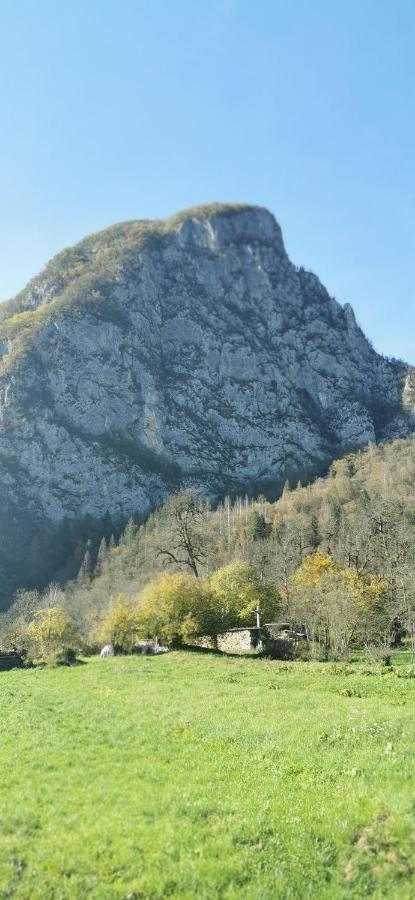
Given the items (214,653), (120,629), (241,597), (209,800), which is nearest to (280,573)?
(241,597)

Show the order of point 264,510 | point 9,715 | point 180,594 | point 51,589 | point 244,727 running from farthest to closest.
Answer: point 264,510
point 51,589
point 180,594
point 9,715
point 244,727

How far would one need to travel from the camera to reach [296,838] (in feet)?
31.1

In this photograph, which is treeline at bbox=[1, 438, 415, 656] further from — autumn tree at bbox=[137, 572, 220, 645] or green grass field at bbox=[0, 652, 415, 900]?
green grass field at bbox=[0, 652, 415, 900]

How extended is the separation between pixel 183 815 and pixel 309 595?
50.4 m

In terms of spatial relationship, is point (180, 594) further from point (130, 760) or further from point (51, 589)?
point (51, 589)

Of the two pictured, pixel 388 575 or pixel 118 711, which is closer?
pixel 118 711

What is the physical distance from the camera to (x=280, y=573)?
83375mm

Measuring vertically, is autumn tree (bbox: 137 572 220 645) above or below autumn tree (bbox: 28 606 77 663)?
above

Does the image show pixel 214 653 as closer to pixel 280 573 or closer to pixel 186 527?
pixel 186 527

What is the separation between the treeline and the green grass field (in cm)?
2723

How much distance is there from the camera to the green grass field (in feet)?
28.0

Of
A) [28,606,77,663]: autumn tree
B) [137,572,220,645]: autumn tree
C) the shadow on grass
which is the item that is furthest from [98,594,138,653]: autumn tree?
the shadow on grass

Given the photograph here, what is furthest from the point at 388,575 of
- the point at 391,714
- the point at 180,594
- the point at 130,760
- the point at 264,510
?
the point at 264,510

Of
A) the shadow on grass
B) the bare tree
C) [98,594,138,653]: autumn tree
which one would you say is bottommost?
the shadow on grass
